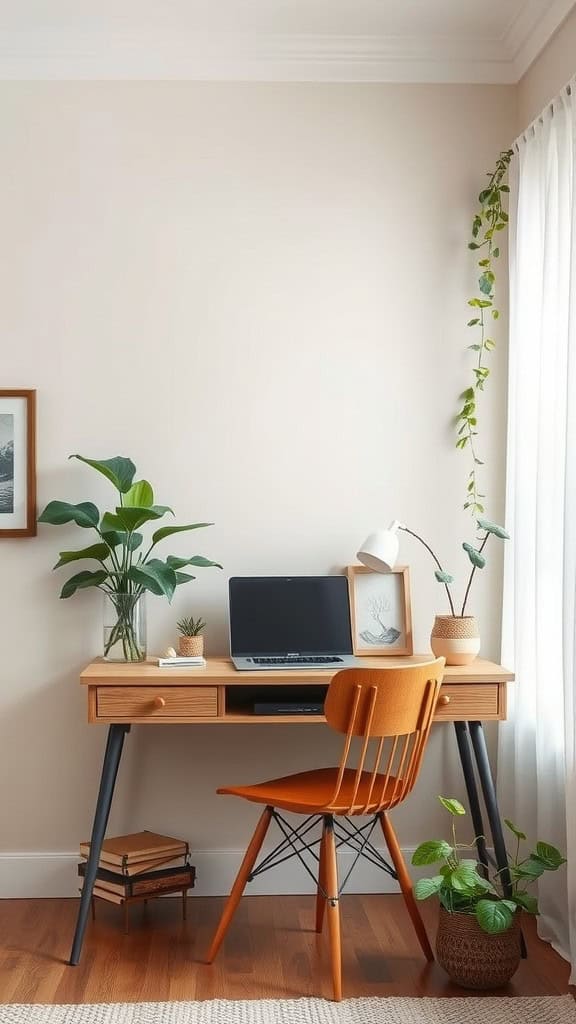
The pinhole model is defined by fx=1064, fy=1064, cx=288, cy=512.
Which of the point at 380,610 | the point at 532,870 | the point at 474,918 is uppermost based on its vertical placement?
the point at 380,610

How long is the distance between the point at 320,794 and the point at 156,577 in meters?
0.82

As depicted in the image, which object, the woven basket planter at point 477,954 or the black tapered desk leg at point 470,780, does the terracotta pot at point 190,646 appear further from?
the woven basket planter at point 477,954

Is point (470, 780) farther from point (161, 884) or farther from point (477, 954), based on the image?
point (161, 884)

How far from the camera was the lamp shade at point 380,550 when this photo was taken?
129 inches

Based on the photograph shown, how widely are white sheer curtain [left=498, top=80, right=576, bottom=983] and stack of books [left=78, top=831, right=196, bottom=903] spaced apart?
1080 millimetres

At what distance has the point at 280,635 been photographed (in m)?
3.42

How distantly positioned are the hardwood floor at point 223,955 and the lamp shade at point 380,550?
43.8 inches

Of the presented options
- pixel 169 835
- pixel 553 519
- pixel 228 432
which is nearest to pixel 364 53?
pixel 228 432

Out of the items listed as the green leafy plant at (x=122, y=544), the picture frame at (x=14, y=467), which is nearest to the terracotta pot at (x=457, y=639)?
the green leafy plant at (x=122, y=544)

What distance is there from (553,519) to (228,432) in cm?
113

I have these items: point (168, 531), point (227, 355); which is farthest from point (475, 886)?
point (227, 355)

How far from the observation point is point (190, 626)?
3473 mm

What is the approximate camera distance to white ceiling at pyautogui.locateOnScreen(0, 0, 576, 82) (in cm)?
334

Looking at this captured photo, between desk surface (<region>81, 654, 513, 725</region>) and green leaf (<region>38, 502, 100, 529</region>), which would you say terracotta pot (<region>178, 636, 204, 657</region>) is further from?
green leaf (<region>38, 502, 100, 529</region>)
